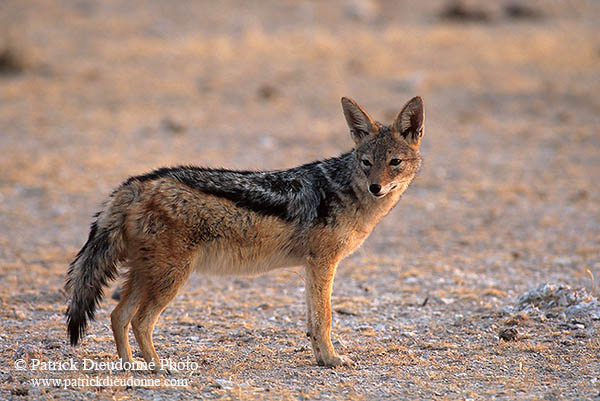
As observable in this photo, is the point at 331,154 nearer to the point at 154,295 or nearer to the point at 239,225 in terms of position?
the point at 239,225

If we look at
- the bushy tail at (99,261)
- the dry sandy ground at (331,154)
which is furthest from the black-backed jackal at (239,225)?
the dry sandy ground at (331,154)

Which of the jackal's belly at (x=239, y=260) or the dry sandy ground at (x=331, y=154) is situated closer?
the jackal's belly at (x=239, y=260)

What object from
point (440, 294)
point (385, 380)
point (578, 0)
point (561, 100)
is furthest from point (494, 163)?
point (578, 0)

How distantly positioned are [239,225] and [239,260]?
30 cm

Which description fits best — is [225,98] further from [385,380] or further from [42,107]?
[385,380]

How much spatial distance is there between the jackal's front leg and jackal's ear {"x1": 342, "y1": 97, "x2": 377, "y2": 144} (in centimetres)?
123

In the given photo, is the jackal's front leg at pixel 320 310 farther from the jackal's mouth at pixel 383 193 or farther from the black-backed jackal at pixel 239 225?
the jackal's mouth at pixel 383 193

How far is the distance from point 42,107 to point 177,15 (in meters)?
7.65

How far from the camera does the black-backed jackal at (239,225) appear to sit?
5.35 metres

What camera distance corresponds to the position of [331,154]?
1337cm

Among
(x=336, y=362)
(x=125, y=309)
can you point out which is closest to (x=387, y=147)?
(x=336, y=362)

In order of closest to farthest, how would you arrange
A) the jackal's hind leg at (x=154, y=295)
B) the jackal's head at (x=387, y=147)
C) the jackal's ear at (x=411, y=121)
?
the jackal's hind leg at (x=154, y=295) → the jackal's head at (x=387, y=147) → the jackal's ear at (x=411, y=121)

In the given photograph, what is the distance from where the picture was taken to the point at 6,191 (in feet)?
37.2

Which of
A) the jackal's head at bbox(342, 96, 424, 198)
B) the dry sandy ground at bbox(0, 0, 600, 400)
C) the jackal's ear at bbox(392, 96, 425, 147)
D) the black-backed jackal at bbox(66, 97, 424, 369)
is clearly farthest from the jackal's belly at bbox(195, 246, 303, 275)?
the jackal's ear at bbox(392, 96, 425, 147)
